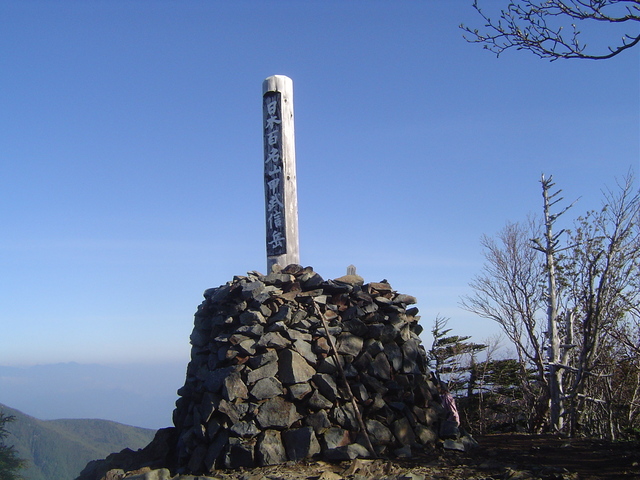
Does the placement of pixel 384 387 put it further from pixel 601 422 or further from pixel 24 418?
pixel 24 418

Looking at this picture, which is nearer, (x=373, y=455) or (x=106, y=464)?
(x=373, y=455)

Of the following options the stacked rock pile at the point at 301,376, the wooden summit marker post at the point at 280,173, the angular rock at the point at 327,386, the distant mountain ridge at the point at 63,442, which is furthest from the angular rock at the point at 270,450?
the distant mountain ridge at the point at 63,442

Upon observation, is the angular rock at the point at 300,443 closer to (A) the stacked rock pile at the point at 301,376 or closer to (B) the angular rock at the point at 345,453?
(A) the stacked rock pile at the point at 301,376

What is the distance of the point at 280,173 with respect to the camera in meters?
8.47

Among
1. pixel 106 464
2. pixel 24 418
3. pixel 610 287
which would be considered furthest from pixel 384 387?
pixel 24 418

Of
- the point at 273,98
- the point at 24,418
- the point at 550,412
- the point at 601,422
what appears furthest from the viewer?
the point at 24,418

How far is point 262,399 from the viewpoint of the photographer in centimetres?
639

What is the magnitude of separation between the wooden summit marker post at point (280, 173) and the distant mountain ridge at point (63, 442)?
1468 inches

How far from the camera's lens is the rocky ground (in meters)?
5.43

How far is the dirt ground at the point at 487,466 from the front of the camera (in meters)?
5.43

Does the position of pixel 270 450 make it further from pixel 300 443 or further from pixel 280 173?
pixel 280 173

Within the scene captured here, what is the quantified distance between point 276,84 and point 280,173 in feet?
4.89

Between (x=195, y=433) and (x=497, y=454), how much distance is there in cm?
373

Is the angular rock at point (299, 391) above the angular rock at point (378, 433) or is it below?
above
